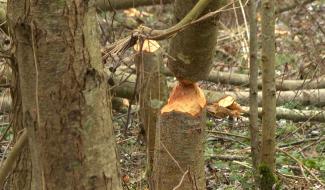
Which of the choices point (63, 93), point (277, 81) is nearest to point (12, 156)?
point (63, 93)

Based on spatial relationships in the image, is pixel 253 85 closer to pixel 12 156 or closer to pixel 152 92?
pixel 152 92

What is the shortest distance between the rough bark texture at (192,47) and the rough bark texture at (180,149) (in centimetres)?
25

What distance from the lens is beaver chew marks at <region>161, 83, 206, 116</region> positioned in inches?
132

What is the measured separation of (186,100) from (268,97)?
2.63 ft

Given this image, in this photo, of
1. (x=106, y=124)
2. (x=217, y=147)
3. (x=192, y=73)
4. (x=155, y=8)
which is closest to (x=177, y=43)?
(x=192, y=73)

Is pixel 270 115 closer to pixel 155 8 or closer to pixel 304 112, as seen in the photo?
pixel 304 112

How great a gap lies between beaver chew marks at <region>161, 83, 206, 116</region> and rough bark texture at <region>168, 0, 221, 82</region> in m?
0.18

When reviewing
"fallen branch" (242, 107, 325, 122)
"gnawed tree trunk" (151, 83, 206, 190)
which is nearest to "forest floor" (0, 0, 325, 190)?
"fallen branch" (242, 107, 325, 122)

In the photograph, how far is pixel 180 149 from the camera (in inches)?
131

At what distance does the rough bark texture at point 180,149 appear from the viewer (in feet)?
10.9

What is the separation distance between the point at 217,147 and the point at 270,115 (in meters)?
1.38

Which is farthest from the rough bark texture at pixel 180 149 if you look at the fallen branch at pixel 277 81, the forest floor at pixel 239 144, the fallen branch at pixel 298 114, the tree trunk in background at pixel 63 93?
the fallen branch at pixel 277 81

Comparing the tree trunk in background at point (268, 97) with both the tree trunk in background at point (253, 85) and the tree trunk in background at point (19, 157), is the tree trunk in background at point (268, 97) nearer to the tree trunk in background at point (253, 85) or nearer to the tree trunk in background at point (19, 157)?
the tree trunk in background at point (253, 85)

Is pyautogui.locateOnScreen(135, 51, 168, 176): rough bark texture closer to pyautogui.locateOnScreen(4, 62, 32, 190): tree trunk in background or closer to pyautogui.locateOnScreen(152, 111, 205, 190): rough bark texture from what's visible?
pyautogui.locateOnScreen(152, 111, 205, 190): rough bark texture
